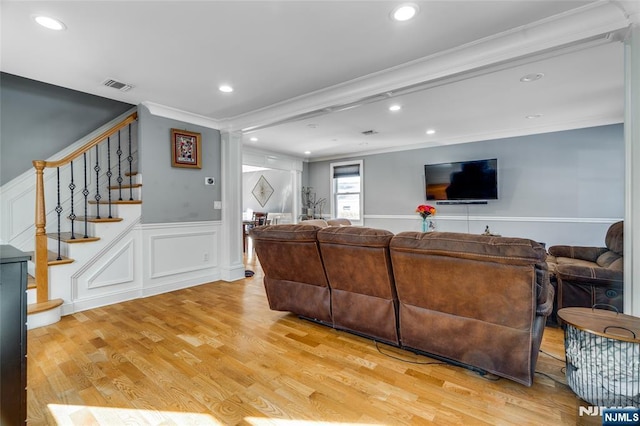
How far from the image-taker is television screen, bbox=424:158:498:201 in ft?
17.6

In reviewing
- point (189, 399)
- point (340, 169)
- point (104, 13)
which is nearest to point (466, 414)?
point (189, 399)

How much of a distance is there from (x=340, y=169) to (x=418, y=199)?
2105 mm

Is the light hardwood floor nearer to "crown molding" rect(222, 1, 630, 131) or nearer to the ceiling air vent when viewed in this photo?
"crown molding" rect(222, 1, 630, 131)

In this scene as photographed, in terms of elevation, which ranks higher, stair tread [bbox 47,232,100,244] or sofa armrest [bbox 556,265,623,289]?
stair tread [bbox 47,232,100,244]

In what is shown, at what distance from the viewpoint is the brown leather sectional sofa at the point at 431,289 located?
66.1 inches

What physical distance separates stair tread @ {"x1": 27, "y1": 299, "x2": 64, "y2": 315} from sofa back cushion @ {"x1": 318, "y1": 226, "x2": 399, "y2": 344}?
264cm

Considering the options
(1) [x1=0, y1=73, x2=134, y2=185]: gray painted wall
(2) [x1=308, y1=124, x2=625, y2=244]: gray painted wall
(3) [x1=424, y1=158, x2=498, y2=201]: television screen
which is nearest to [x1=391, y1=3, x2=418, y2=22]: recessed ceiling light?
(1) [x1=0, y1=73, x2=134, y2=185]: gray painted wall

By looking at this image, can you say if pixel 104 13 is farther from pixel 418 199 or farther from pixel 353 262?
pixel 418 199

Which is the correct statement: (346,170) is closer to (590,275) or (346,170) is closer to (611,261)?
(611,261)

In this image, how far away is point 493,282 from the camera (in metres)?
1.71

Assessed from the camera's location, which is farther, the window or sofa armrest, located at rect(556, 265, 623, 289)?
the window

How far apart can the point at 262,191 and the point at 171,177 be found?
5.96 meters

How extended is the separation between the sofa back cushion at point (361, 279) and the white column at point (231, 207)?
2455 millimetres

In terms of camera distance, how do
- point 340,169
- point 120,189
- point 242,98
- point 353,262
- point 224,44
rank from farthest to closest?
1. point 340,169
2. point 120,189
3. point 242,98
4. point 224,44
5. point 353,262
